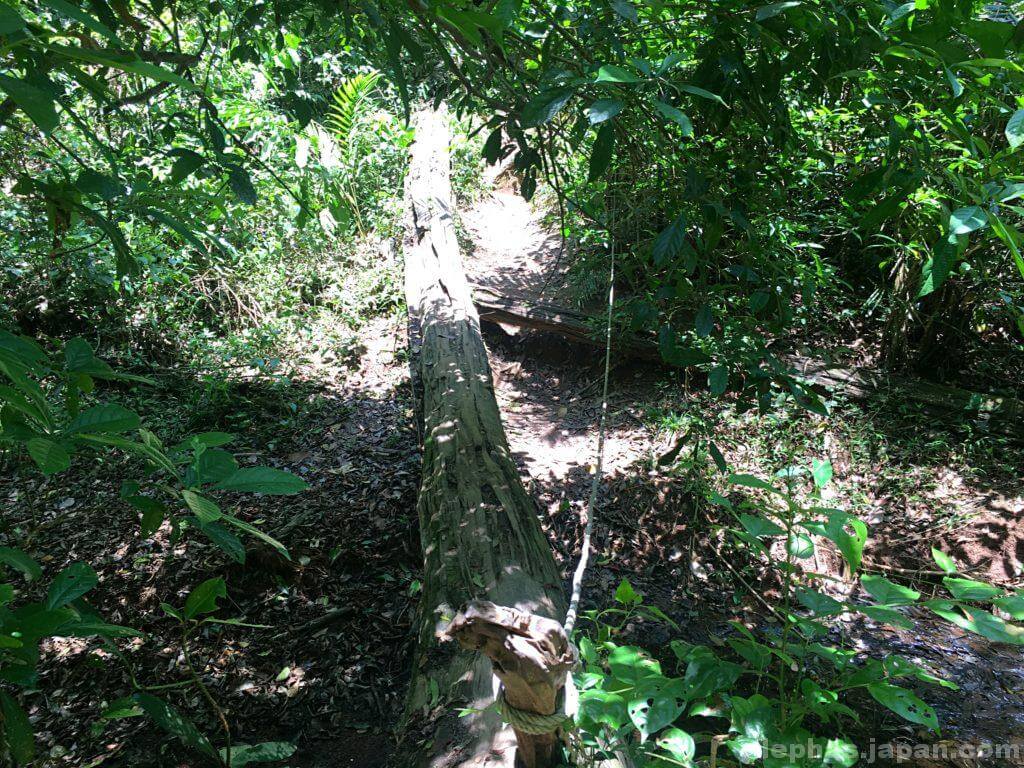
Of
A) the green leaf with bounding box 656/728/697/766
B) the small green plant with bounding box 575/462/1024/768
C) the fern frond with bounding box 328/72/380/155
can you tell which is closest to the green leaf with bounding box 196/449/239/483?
the small green plant with bounding box 575/462/1024/768

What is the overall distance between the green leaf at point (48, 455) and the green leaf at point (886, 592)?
4.51 feet

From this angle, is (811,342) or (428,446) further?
(811,342)

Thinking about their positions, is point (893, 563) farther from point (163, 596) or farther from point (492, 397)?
point (163, 596)

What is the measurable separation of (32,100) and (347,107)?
17.3 ft

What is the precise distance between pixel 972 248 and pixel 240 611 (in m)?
4.48

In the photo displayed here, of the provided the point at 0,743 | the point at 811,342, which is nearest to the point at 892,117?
the point at 0,743

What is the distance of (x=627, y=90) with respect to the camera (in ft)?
4.66

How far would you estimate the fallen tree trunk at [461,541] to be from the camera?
1.80m

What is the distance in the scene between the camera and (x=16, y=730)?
1.06 meters

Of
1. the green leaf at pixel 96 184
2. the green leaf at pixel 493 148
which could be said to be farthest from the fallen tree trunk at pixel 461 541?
the green leaf at pixel 493 148

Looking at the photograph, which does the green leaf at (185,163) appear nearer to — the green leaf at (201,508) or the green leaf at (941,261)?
the green leaf at (201,508)

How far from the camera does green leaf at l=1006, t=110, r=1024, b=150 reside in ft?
2.87

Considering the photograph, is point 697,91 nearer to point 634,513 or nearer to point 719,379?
point 719,379

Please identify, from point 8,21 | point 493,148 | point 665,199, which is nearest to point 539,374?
point 665,199
